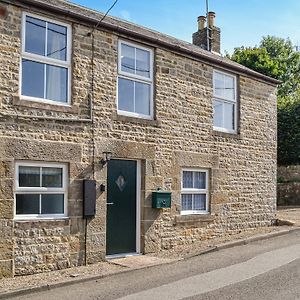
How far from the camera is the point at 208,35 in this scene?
16.8 m

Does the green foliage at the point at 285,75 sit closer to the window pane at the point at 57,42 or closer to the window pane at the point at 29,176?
the window pane at the point at 57,42

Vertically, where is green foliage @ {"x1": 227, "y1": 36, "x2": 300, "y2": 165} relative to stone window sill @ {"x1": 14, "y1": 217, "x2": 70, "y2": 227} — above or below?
above

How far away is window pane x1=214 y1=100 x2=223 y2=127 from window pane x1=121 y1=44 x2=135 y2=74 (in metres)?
3.31

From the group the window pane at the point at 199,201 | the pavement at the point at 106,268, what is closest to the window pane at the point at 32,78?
the pavement at the point at 106,268

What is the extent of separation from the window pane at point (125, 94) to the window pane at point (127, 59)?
27 cm

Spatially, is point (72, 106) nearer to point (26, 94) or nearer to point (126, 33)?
point (26, 94)

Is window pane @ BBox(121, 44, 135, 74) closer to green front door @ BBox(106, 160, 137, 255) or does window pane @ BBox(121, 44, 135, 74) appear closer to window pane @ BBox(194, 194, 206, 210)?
green front door @ BBox(106, 160, 137, 255)

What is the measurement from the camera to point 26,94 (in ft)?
30.8

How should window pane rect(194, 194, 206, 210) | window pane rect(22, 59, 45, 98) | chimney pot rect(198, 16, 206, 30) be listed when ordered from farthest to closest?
1. chimney pot rect(198, 16, 206, 30)
2. window pane rect(194, 194, 206, 210)
3. window pane rect(22, 59, 45, 98)

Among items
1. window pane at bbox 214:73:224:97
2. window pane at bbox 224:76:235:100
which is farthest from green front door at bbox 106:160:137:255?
window pane at bbox 224:76:235:100

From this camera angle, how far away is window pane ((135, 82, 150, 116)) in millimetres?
11391

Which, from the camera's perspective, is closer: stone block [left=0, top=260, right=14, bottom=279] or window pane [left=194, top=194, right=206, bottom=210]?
stone block [left=0, top=260, right=14, bottom=279]

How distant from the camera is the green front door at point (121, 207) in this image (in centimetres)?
1074

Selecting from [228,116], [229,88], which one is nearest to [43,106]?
[228,116]
